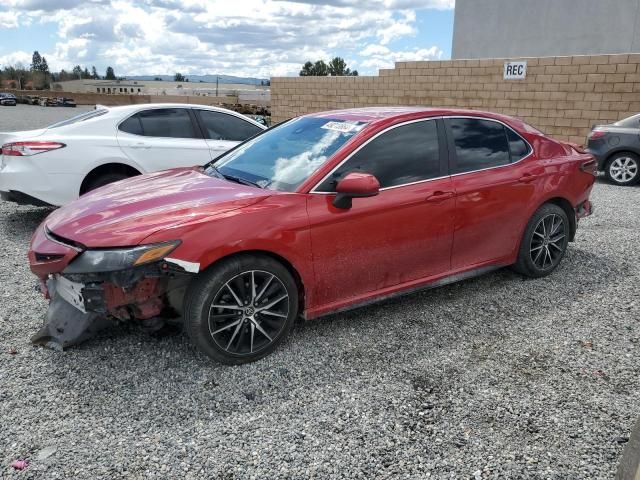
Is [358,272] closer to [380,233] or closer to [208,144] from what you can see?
[380,233]

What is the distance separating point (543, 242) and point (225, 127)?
14.0 ft

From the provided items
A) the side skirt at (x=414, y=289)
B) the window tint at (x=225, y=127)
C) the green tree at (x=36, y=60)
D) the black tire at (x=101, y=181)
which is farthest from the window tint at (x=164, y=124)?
the green tree at (x=36, y=60)

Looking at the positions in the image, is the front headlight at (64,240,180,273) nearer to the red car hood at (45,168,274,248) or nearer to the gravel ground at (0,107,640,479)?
the red car hood at (45,168,274,248)

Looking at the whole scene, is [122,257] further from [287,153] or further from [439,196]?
[439,196]

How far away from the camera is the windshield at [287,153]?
→ 369cm

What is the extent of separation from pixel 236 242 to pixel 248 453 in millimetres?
1193

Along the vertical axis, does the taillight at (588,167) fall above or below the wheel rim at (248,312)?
above

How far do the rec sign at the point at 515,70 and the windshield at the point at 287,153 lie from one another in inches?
497

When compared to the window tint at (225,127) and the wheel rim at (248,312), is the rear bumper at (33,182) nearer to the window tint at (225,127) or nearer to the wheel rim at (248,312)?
the window tint at (225,127)

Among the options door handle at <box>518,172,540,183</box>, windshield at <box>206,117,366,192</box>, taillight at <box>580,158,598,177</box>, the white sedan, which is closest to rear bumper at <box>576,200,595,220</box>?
taillight at <box>580,158,598,177</box>

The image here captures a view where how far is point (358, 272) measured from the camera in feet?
12.1

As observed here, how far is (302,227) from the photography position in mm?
3400

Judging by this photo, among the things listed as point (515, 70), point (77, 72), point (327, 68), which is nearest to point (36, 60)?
point (77, 72)

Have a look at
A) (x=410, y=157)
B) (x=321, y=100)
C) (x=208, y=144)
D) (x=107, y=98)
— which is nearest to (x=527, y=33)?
(x=321, y=100)
